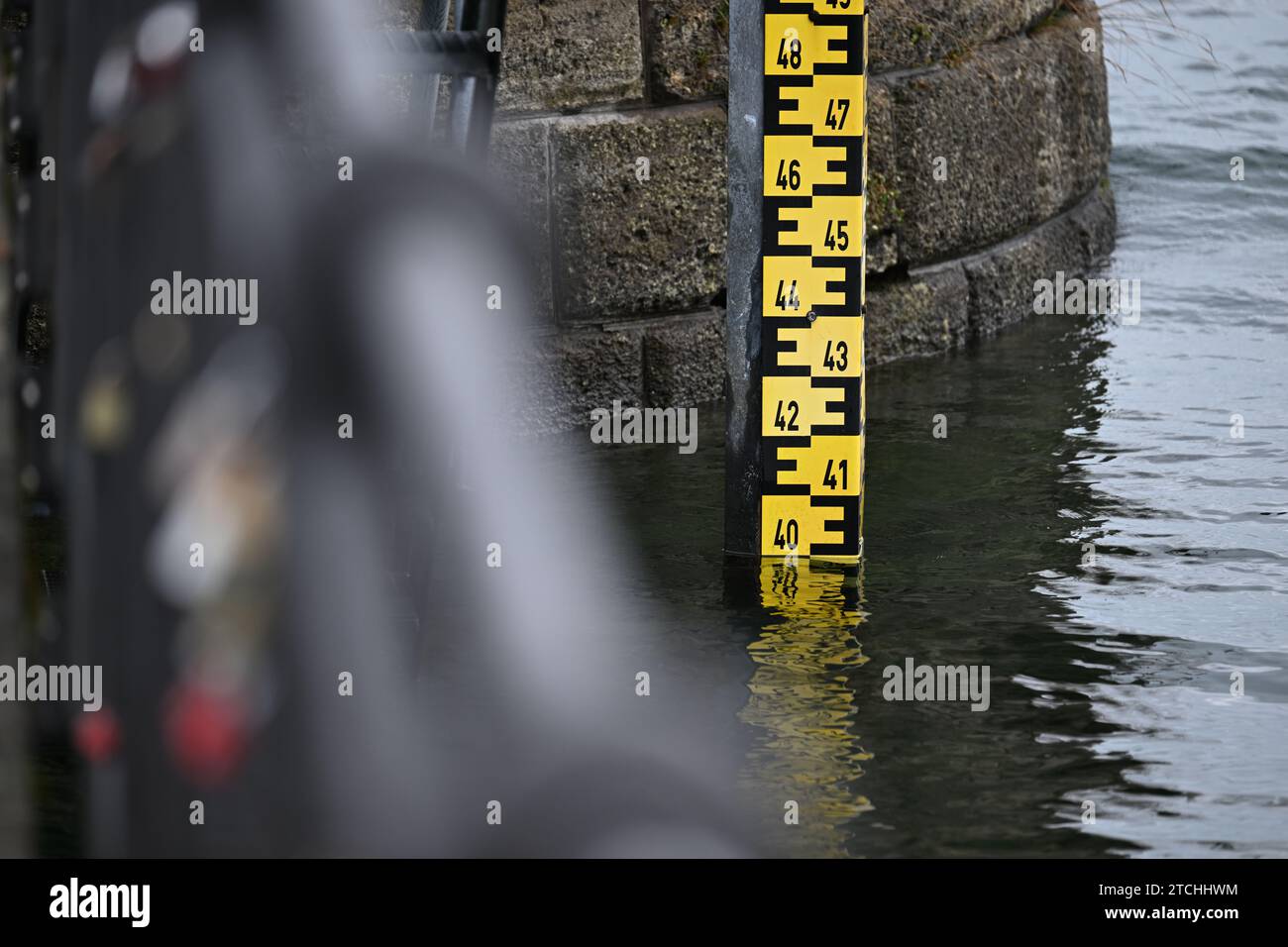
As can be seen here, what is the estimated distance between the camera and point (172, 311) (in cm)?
53

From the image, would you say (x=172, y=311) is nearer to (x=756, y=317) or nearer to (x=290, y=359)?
(x=290, y=359)

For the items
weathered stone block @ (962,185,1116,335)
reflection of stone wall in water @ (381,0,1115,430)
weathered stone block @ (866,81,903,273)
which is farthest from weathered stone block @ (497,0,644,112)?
weathered stone block @ (962,185,1116,335)

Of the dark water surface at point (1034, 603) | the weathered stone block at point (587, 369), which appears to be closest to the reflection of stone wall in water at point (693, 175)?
the weathered stone block at point (587, 369)

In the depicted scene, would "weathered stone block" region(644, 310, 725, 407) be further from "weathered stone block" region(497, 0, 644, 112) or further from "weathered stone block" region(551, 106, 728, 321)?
"weathered stone block" region(497, 0, 644, 112)

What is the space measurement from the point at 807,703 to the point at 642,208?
253cm

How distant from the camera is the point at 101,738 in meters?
0.54

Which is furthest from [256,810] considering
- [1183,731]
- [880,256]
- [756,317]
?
[880,256]

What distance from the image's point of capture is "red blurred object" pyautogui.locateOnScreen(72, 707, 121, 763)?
21.0 inches

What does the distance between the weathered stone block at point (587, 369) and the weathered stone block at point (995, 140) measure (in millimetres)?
1271

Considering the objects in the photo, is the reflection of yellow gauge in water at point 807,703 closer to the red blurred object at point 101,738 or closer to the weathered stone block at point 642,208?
the weathered stone block at point 642,208

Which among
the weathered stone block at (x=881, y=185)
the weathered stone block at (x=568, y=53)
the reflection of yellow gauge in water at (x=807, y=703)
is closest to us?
the reflection of yellow gauge in water at (x=807, y=703)

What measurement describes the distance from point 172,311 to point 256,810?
15cm

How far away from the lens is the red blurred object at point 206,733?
1.67 ft

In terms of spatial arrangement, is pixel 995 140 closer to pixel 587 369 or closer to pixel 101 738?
pixel 587 369
